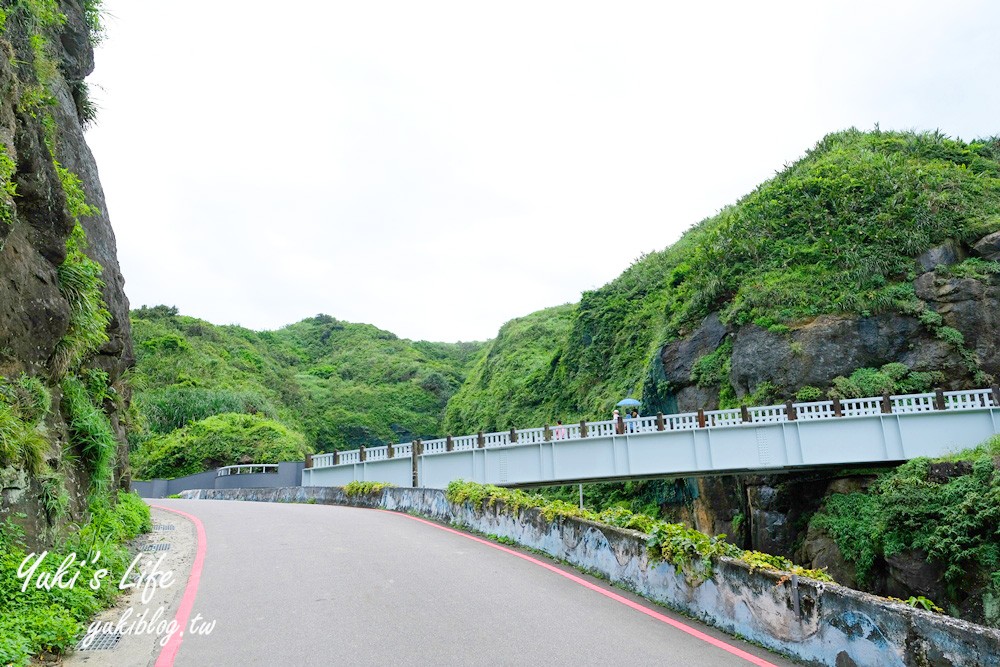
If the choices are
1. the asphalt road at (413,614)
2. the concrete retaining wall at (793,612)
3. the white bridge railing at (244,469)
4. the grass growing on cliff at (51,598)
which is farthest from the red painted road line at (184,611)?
the white bridge railing at (244,469)

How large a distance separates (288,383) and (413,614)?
78209mm

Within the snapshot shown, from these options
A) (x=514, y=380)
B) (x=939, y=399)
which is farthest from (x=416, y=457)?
(x=514, y=380)

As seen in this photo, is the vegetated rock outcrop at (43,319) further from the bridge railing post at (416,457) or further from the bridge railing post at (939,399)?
the bridge railing post at (939,399)

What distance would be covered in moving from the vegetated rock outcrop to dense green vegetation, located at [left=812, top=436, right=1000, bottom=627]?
18130 millimetres

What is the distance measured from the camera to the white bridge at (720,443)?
72.7ft

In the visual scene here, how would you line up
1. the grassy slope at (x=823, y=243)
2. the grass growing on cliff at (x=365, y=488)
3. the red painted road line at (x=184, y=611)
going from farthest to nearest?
the grassy slope at (x=823, y=243) → the grass growing on cliff at (x=365, y=488) → the red painted road line at (x=184, y=611)

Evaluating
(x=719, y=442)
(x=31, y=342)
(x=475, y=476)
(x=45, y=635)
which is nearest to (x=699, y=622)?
(x=45, y=635)

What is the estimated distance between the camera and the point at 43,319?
8977mm

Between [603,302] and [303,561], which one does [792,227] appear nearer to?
[603,302]

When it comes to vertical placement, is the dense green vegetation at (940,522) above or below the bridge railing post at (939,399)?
below

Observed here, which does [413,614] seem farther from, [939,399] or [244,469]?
[244,469]

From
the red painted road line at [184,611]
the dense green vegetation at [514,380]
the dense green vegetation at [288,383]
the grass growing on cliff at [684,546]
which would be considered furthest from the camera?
the dense green vegetation at [514,380]

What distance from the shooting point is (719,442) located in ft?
79.0

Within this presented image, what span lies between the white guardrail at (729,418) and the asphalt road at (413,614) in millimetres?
14539
